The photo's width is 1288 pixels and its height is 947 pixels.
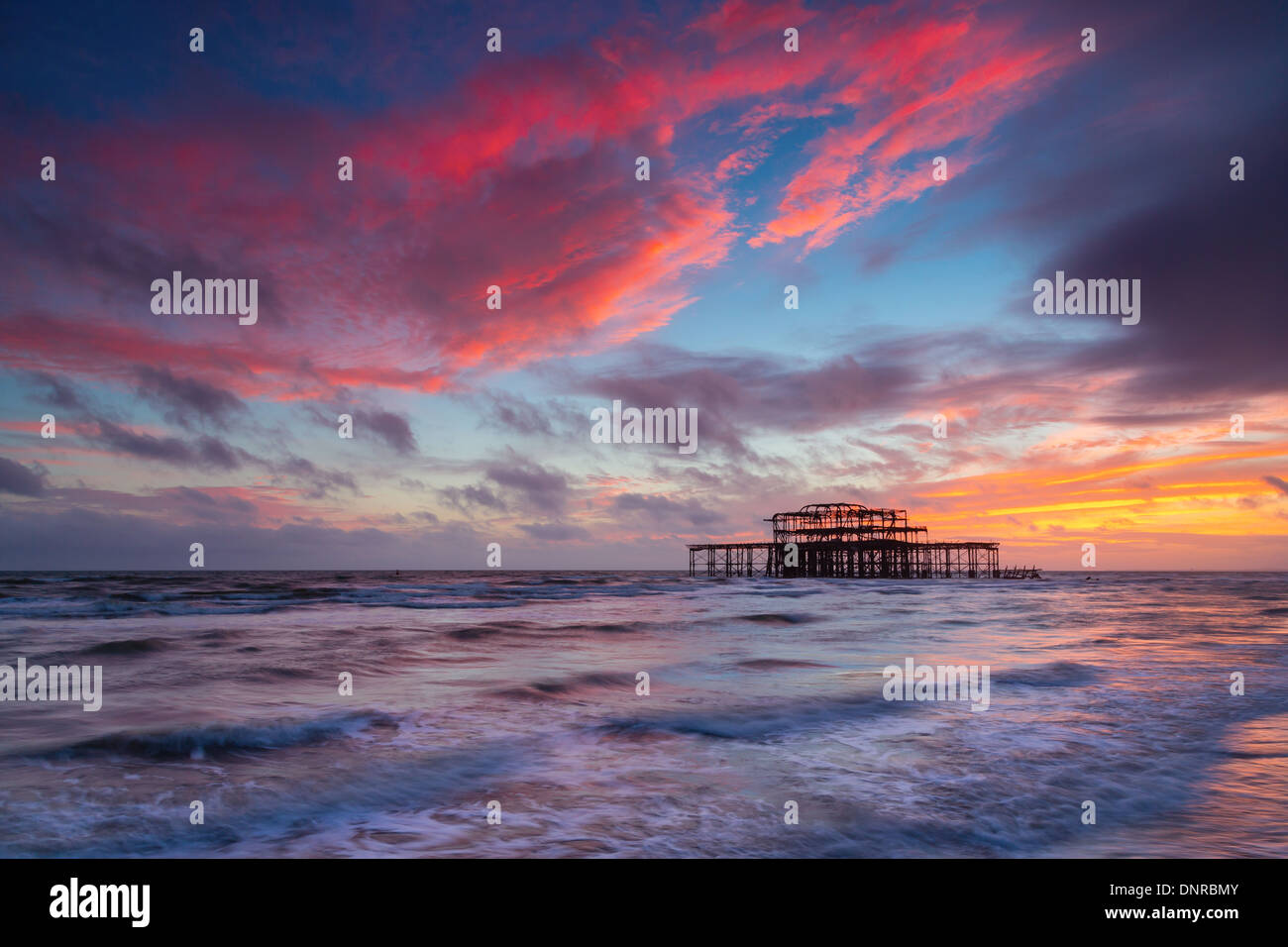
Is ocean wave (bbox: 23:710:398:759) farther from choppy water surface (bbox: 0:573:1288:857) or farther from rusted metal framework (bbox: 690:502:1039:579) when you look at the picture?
rusted metal framework (bbox: 690:502:1039:579)

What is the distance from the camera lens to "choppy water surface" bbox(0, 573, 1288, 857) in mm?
5152

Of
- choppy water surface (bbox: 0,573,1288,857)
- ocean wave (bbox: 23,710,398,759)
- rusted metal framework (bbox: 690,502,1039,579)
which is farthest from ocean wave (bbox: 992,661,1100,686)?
rusted metal framework (bbox: 690,502,1039,579)

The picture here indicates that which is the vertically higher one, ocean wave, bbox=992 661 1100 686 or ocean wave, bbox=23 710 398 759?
ocean wave, bbox=23 710 398 759

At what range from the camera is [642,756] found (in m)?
7.27

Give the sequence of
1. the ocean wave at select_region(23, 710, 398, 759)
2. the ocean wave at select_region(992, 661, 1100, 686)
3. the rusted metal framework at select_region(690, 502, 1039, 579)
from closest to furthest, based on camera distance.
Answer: the ocean wave at select_region(23, 710, 398, 759) < the ocean wave at select_region(992, 661, 1100, 686) < the rusted metal framework at select_region(690, 502, 1039, 579)

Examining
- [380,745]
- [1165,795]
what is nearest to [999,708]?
[1165,795]

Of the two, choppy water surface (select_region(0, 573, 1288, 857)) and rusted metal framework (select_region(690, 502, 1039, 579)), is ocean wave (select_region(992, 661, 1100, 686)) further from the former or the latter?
rusted metal framework (select_region(690, 502, 1039, 579))

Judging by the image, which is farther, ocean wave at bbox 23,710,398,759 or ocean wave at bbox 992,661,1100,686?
ocean wave at bbox 992,661,1100,686

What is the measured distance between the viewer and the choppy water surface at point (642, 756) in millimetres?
5152

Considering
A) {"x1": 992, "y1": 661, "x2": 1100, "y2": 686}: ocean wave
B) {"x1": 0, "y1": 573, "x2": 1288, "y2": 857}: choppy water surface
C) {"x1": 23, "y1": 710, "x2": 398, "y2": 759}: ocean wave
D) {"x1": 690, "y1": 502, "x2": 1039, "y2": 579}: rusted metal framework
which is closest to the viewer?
{"x1": 0, "y1": 573, "x2": 1288, "y2": 857}: choppy water surface

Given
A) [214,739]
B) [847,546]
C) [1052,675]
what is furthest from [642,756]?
[847,546]

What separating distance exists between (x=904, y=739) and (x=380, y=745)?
6222mm

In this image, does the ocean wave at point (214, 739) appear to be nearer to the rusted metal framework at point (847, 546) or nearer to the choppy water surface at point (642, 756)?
the choppy water surface at point (642, 756)
